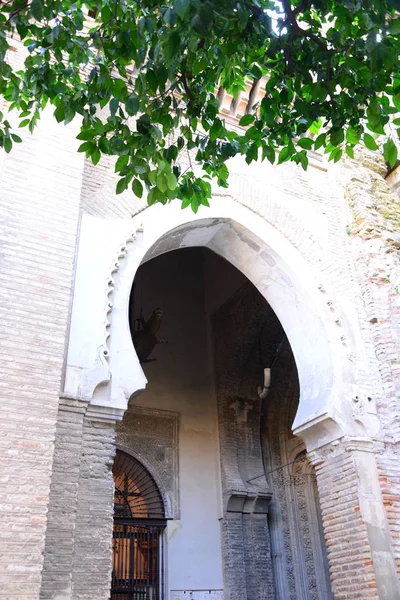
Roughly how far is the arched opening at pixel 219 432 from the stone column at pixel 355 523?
232cm

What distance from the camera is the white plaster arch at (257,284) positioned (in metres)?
4.47

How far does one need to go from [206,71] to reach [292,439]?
6307mm

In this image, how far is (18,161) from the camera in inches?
178

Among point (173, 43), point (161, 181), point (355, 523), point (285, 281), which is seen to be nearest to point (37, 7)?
point (173, 43)

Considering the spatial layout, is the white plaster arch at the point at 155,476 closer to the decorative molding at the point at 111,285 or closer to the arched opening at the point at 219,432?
the arched opening at the point at 219,432

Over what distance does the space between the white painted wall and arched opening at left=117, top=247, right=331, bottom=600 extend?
15mm

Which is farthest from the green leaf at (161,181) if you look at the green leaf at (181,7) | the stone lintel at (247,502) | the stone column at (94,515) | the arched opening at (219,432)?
the stone lintel at (247,502)

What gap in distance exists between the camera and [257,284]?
6.48 meters

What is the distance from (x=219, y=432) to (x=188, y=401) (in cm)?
61

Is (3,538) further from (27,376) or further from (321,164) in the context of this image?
(321,164)

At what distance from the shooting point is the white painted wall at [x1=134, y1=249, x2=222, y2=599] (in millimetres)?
7086

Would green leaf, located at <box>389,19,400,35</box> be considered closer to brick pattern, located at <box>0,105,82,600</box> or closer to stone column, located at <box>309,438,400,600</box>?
brick pattern, located at <box>0,105,82,600</box>

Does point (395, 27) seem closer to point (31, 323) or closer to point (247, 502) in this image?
point (31, 323)

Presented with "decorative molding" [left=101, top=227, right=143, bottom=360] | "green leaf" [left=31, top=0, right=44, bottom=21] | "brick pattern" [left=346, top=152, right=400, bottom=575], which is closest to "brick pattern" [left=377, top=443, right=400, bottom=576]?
"brick pattern" [left=346, top=152, right=400, bottom=575]
